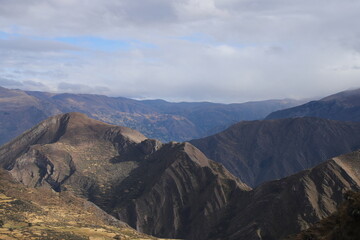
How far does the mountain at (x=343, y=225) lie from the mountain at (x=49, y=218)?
211ft

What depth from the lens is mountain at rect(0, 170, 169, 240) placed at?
316ft

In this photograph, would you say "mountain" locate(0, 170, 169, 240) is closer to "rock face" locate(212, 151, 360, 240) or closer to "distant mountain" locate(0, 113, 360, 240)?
"distant mountain" locate(0, 113, 360, 240)

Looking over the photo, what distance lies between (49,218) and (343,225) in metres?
91.8

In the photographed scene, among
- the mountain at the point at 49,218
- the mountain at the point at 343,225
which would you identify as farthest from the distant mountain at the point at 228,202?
the mountain at the point at 343,225

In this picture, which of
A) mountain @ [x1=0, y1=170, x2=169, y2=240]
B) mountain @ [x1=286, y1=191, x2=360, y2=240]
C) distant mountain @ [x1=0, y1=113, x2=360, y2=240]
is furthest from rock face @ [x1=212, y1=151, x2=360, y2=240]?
mountain @ [x1=286, y1=191, x2=360, y2=240]

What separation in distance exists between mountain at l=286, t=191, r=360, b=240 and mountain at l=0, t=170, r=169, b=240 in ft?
211

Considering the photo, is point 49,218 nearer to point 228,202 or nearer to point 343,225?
point 228,202

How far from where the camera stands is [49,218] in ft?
373

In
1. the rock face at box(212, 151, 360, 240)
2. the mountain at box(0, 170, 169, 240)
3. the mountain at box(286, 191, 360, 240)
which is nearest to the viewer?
the mountain at box(286, 191, 360, 240)

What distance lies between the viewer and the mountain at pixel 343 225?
4403cm

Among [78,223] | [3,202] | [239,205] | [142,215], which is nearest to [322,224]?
[78,223]

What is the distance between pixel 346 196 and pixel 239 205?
121 meters

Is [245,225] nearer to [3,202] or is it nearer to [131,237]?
[131,237]

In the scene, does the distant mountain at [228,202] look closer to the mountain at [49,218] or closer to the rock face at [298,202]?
the rock face at [298,202]
